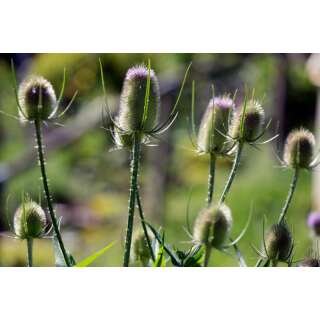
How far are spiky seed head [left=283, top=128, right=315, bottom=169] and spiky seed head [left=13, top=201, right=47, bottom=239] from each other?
0.39 m

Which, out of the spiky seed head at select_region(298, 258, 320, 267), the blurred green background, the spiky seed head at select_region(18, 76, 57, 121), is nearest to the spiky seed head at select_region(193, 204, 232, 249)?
the spiky seed head at select_region(298, 258, 320, 267)

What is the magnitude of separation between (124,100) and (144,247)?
214 millimetres

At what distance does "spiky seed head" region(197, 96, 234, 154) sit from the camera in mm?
872

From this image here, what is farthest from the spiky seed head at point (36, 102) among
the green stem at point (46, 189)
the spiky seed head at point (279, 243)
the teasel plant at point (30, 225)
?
the spiky seed head at point (279, 243)

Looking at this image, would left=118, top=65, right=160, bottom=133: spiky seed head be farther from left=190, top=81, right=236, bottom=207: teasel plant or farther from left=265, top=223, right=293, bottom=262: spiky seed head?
left=265, top=223, right=293, bottom=262: spiky seed head

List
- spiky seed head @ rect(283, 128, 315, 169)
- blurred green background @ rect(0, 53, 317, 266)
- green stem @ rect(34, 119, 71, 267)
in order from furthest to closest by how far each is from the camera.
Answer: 1. blurred green background @ rect(0, 53, 317, 266)
2. spiky seed head @ rect(283, 128, 315, 169)
3. green stem @ rect(34, 119, 71, 267)

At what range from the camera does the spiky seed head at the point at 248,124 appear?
85 centimetres

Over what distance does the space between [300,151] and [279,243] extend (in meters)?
0.18
